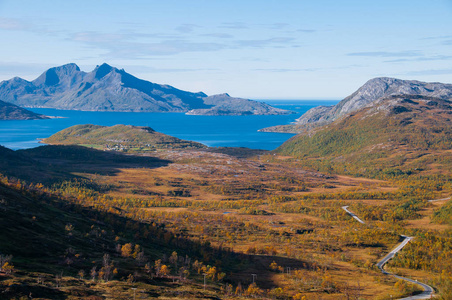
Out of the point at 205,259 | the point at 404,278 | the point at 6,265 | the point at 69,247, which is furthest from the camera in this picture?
the point at 205,259

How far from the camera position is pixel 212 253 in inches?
6004

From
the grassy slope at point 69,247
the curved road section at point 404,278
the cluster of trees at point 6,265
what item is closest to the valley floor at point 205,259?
the grassy slope at point 69,247

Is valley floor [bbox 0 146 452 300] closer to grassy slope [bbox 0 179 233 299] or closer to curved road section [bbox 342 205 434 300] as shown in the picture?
grassy slope [bbox 0 179 233 299]

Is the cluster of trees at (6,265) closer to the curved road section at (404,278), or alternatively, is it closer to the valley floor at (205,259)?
the valley floor at (205,259)

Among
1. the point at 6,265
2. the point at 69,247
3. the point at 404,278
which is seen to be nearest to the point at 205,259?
the point at 69,247

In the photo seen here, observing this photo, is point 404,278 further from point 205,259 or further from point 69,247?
point 69,247

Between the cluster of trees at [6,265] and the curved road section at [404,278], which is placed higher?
the cluster of trees at [6,265]

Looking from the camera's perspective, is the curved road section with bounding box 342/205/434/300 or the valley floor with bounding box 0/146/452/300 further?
the curved road section with bounding box 342/205/434/300

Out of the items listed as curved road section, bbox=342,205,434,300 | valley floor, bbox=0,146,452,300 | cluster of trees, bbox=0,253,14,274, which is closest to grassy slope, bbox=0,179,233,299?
valley floor, bbox=0,146,452,300

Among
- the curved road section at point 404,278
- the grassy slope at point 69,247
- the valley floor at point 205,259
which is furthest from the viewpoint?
the curved road section at point 404,278

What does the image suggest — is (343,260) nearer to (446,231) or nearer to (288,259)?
(288,259)

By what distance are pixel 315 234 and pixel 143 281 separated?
363 ft

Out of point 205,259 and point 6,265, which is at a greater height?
point 6,265

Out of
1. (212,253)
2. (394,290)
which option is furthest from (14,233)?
(394,290)
